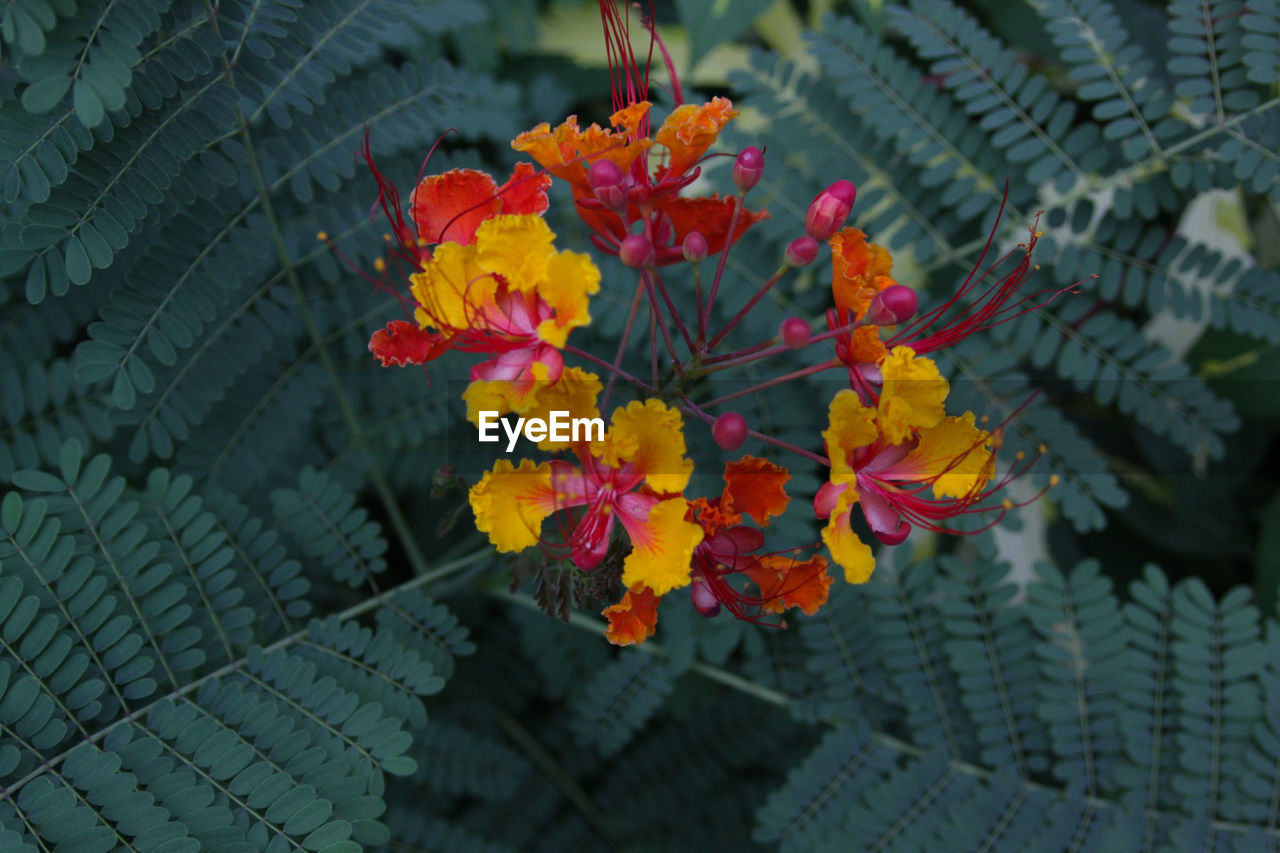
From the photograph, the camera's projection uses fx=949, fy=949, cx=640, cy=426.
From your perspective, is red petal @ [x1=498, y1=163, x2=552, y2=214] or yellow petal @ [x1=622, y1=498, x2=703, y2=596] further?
red petal @ [x1=498, y1=163, x2=552, y2=214]

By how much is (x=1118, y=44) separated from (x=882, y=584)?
1230 millimetres

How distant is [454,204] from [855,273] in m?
0.62

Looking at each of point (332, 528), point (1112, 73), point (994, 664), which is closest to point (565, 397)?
point (332, 528)

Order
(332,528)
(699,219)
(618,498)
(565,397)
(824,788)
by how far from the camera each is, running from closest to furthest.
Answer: (565,397), (618,498), (699,219), (332,528), (824,788)

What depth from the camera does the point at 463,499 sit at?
2.08 meters

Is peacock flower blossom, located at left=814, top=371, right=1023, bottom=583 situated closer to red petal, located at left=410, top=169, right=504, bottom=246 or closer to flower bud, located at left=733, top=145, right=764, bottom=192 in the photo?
flower bud, located at left=733, top=145, right=764, bottom=192

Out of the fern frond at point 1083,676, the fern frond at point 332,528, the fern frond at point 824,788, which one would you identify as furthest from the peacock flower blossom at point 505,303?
the fern frond at point 1083,676

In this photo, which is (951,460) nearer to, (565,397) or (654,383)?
(654,383)

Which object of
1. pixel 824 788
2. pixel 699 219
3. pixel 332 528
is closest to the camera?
pixel 699 219

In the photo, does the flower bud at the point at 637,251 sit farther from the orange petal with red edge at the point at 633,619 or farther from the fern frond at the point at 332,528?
the fern frond at the point at 332,528

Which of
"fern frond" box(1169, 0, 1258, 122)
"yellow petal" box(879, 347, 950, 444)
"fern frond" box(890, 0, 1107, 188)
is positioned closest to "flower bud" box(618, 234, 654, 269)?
"yellow petal" box(879, 347, 950, 444)

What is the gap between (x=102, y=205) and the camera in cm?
152

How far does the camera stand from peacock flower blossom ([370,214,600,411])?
1.29m

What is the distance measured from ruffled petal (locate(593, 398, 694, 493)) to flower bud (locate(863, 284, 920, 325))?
32 centimetres
